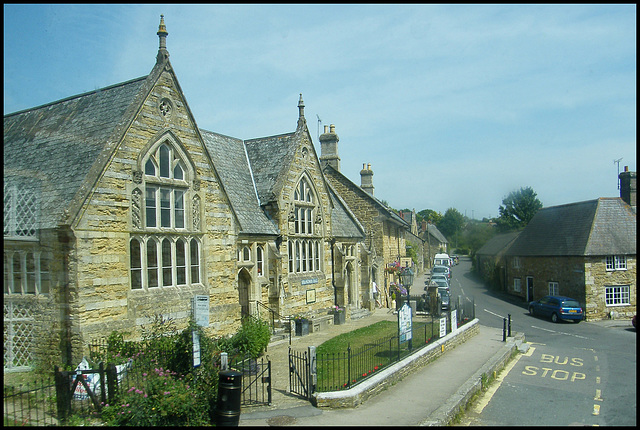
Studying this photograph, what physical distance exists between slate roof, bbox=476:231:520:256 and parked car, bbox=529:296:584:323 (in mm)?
2986

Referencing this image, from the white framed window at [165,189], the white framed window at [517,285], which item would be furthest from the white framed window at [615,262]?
the white framed window at [165,189]

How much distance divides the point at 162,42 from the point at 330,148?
20578mm

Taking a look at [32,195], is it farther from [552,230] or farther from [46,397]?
[552,230]

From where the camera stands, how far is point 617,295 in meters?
16.2

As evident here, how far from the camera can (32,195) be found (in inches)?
480

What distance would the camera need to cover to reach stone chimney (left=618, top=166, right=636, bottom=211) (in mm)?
12484

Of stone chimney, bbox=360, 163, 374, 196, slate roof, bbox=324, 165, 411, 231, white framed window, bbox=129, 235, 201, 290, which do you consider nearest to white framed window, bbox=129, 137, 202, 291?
white framed window, bbox=129, 235, 201, 290

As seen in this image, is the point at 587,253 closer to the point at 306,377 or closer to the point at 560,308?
the point at 560,308

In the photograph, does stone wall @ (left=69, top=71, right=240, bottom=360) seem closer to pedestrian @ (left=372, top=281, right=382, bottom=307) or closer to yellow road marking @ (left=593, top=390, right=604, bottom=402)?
yellow road marking @ (left=593, top=390, right=604, bottom=402)

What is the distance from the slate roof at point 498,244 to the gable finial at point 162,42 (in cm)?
1641

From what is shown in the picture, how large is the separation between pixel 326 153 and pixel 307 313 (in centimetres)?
1543

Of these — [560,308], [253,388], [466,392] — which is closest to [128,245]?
[253,388]

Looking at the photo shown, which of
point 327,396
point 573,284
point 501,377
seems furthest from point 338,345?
point 573,284

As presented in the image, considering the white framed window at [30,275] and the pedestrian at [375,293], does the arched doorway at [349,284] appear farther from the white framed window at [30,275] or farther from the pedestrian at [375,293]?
the white framed window at [30,275]
